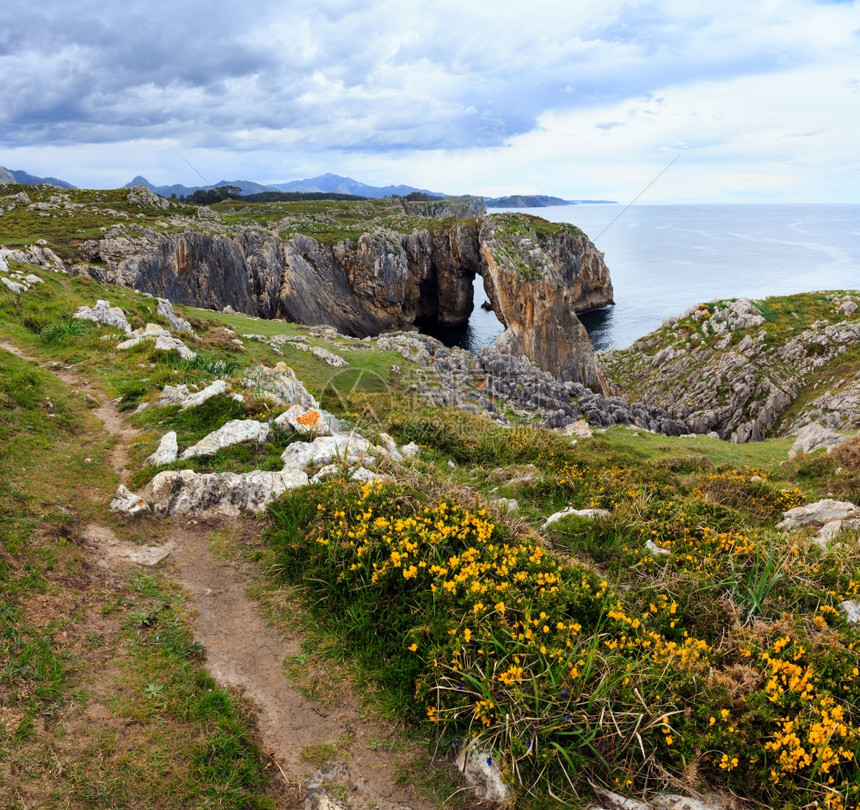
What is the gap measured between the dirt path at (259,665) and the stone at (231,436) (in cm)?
182

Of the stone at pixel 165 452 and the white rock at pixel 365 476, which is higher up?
the stone at pixel 165 452

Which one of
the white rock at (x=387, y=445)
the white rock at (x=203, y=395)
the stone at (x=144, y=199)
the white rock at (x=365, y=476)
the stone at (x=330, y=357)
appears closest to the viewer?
the white rock at (x=365, y=476)

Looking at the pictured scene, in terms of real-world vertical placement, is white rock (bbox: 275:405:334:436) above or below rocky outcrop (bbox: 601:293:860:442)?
above

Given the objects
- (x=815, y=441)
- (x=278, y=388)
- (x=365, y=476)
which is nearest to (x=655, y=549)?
(x=365, y=476)

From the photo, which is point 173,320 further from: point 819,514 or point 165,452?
point 819,514

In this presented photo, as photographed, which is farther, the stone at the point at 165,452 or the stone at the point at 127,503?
the stone at the point at 165,452

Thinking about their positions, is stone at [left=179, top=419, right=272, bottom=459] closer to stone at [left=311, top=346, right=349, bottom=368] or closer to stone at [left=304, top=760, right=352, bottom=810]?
stone at [left=304, top=760, right=352, bottom=810]

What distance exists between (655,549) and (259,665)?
6.32 metres

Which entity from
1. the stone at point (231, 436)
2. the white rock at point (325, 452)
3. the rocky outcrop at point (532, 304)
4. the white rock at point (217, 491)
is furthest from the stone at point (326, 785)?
the rocky outcrop at point (532, 304)

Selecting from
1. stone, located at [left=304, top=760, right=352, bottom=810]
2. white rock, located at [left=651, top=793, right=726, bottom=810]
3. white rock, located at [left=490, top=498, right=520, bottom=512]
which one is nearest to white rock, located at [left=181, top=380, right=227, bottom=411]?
white rock, located at [left=490, top=498, right=520, bottom=512]

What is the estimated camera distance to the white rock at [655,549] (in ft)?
26.5

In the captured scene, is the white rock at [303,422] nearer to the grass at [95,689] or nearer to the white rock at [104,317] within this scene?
the grass at [95,689]

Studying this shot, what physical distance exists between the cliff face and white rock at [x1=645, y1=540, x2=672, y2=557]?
129 ft

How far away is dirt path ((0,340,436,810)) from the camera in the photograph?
5027 millimetres
